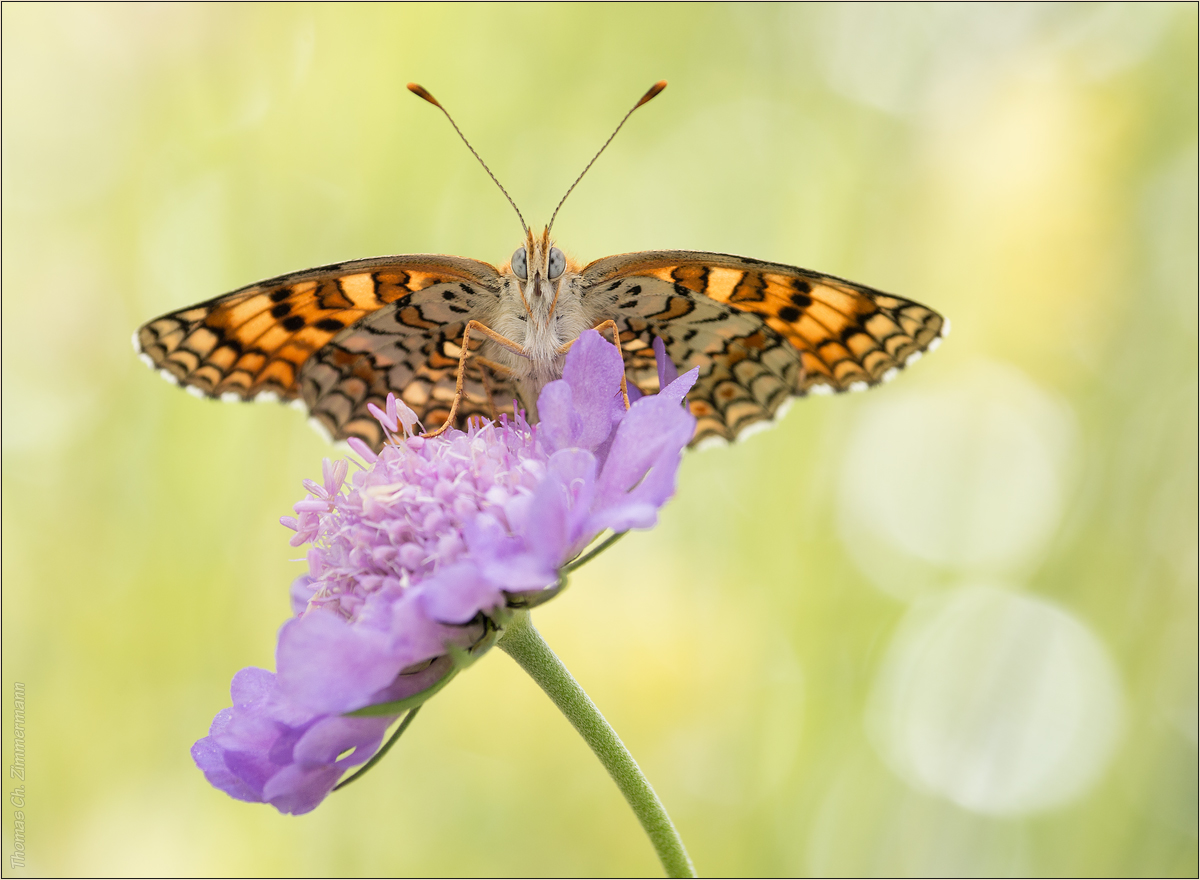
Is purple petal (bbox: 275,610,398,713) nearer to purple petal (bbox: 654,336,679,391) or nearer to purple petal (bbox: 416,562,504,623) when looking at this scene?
purple petal (bbox: 416,562,504,623)

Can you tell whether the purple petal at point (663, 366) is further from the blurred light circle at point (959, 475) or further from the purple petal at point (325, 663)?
the blurred light circle at point (959, 475)

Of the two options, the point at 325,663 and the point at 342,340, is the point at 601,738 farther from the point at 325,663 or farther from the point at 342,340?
the point at 342,340

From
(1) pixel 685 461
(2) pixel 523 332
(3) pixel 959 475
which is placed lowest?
(1) pixel 685 461

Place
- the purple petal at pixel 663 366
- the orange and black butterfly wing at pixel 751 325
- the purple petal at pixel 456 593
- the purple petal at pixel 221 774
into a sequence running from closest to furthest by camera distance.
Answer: the purple petal at pixel 456 593 < the purple petal at pixel 221 774 < the purple petal at pixel 663 366 < the orange and black butterfly wing at pixel 751 325

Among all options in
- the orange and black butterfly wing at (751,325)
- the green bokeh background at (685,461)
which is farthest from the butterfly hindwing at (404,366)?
the green bokeh background at (685,461)

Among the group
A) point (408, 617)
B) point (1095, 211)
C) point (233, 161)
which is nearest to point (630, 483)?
point (408, 617)

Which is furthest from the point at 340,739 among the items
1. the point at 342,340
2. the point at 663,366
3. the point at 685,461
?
the point at 685,461
